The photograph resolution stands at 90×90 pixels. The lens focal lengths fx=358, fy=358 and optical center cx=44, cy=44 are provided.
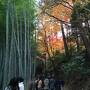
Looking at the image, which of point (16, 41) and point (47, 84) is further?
point (16, 41)

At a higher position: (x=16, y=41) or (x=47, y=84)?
(x=16, y=41)

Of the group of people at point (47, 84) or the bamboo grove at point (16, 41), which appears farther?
the bamboo grove at point (16, 41)

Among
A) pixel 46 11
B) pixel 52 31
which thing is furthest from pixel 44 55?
pixel 46 11

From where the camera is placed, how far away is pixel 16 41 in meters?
18.6

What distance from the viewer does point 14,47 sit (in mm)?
18281

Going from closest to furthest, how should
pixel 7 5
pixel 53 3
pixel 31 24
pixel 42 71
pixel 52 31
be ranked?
pixel 53 3, pixel 7 5, pixel 31 24, pixel 52 31, pixel 42 71

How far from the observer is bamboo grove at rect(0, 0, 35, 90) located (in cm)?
1789

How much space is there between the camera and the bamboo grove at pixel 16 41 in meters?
17.9

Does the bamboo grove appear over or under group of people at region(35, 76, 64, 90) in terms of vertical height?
over

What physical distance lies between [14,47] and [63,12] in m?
3.31

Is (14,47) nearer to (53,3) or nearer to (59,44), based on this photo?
(53,3)

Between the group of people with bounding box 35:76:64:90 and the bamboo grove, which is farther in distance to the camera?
the bamboo grove

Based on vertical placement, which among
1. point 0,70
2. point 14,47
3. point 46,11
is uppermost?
point 46,11

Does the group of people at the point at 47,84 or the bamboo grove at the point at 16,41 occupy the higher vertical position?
the bamboo grove at the point at 16,41
